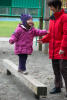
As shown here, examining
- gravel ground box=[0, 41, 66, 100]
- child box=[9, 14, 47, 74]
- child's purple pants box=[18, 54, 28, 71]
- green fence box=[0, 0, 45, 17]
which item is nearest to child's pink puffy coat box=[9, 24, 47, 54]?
child box=[9, 14, 47, 74]

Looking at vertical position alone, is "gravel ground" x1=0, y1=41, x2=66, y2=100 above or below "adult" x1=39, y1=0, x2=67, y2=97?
below

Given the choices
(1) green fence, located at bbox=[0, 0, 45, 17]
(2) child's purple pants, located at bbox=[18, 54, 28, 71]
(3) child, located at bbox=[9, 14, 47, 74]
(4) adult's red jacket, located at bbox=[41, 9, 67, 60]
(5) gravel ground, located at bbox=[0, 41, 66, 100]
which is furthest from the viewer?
(1) green fence, located at bbox=[0, 0, 45, 17]

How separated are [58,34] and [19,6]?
7.40m

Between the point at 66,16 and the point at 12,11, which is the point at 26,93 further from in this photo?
the point at 12,11

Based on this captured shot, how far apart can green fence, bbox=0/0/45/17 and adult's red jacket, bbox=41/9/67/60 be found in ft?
22.8

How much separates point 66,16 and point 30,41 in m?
0.92

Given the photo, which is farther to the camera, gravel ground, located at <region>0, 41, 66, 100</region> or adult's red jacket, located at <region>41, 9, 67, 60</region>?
gravel ground, located at <region>0, 41, 66, 100</region>

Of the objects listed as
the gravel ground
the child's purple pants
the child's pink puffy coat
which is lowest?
the gravel ground

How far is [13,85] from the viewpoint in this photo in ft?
20.7

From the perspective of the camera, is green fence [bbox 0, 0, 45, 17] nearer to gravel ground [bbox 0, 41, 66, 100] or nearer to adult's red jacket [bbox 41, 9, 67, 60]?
gravel ground [bbox 0, 41, 66, 100]

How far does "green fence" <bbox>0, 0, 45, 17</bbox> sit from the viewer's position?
12.3 metres

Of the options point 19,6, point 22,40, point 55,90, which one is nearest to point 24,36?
point 22,40

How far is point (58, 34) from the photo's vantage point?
531 cm

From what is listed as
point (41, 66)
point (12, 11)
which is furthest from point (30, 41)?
point (12, 11)
